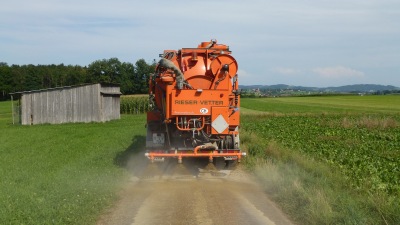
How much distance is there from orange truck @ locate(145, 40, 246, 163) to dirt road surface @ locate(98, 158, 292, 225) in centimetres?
71

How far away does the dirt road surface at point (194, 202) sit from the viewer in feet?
26.0

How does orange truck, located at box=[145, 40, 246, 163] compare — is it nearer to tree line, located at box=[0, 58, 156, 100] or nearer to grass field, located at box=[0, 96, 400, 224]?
grass field, located at box=[0, 96, 400, 224]

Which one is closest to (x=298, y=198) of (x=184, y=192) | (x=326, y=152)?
(x=184, y=192)

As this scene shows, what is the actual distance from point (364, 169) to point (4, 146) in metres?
15.1

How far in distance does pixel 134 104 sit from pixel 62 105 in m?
16.9

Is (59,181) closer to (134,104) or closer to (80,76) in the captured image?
(134,104)

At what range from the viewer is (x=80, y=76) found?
110 m

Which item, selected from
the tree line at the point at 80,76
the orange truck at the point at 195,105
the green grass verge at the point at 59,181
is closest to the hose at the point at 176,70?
the orange truck at the point at 195,105

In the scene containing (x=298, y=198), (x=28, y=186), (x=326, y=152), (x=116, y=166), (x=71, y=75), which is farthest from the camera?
(x=71, y=75)

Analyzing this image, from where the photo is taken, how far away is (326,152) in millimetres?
15203

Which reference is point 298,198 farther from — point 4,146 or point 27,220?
point 4,146

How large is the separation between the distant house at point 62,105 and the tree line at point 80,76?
55.1 meters

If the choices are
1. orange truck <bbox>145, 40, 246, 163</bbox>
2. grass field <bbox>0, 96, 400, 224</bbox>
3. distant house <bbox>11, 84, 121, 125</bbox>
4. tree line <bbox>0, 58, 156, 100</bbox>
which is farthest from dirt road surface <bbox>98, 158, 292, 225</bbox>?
tree line <bbox>0, 58, 156, 100</bbox>

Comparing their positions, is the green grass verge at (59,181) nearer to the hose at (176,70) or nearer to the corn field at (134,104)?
the hose at (176,70)
